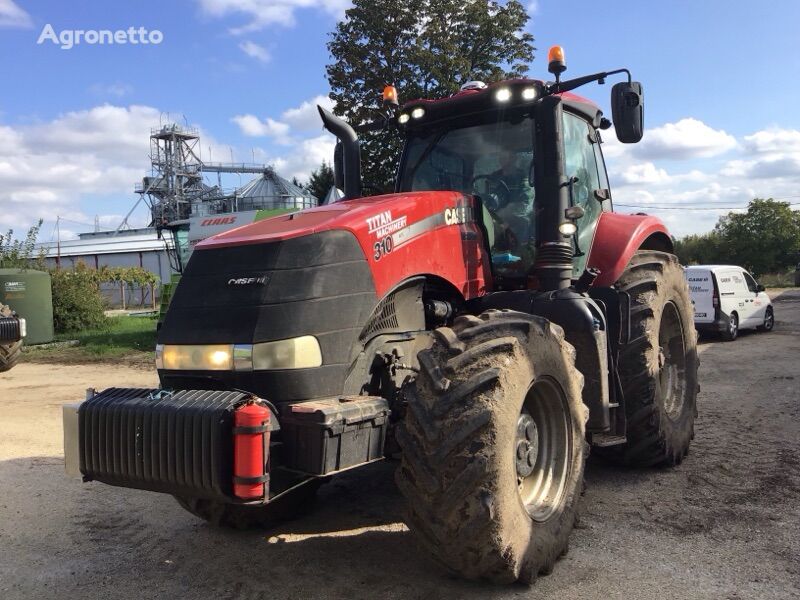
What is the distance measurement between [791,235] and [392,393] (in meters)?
40.4

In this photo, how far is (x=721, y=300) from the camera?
13.9 m

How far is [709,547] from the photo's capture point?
143 inches

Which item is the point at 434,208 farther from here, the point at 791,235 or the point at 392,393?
the point at 791,235

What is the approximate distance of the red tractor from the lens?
2902 mm

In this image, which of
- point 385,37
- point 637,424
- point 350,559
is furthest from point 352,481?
point 385,37

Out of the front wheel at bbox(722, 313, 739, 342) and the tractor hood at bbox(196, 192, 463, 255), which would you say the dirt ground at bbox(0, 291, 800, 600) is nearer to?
the tractor hood at bbox(196, 192, 463, 255)

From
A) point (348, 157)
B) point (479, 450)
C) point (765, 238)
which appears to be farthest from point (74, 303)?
point (765, 238)

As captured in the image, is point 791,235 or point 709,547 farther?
point 791,235

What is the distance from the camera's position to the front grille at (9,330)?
1152 centimetres

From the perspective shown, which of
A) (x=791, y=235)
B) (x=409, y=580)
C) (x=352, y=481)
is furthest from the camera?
(x=791, y=235)

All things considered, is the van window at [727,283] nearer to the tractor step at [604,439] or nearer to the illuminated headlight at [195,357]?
the tractor step at [604,439]

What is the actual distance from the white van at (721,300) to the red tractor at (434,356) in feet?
33.0

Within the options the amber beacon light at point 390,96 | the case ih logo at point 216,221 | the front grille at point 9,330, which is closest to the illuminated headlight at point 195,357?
the amber beacon light at point 390,96

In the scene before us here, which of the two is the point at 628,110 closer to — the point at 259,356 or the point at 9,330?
the point at 259,356
